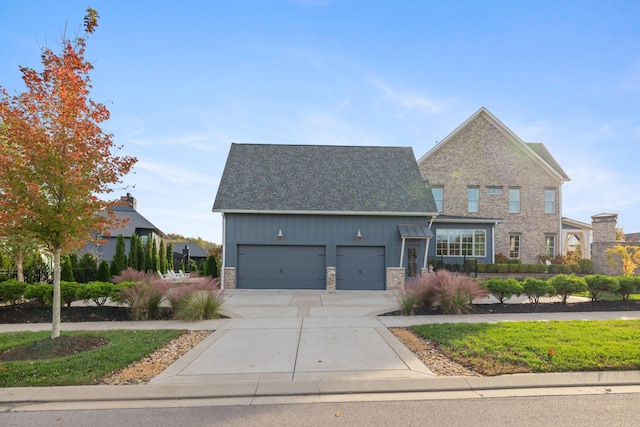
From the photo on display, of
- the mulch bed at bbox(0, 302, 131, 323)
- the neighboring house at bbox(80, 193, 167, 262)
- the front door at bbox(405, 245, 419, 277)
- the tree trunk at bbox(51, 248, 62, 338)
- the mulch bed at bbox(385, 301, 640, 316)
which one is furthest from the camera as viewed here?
the neighboring house at bbox(80, 193, 167, 262)

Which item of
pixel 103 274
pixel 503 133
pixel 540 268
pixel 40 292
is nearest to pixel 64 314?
pixel 40 292

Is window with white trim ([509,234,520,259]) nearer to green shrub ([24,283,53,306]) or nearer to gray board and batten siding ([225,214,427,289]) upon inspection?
gray board and batten siding ([225,214,427,289])

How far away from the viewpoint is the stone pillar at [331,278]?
18.4 metres

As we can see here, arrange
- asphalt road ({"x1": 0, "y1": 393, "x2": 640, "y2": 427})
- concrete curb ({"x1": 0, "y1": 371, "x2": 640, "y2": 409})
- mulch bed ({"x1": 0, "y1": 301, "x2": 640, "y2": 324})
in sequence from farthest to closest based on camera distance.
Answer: mulch bed ({"x1": 0, "y1": 301, "x2": 640, "y2": 324}) < concrete curb ({"x1": 0, "y1": 371, "x2": 640, "y2": 409}) < asphalt road ({"x1": 0, "y1": 393, "x2": 640, "y2": 427})

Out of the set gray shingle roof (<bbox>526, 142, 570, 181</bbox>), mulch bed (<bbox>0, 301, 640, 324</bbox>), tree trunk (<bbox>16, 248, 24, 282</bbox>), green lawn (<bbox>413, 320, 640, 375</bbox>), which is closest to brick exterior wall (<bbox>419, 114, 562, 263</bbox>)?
gray shingle roof (<bbox>526, 142, 570, 181</bbox>)

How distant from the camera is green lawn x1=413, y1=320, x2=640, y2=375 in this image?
19.6 feet

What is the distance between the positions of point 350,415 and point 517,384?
8.25 ft

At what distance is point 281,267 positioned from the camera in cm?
1870

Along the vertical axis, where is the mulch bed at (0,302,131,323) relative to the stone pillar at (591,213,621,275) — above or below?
below

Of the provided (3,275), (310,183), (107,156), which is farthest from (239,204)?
(107,156)

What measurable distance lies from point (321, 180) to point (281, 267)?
16.2 feet

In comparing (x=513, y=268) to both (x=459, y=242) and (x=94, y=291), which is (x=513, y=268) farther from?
(x=94, y=291)

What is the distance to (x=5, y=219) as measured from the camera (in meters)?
7.07

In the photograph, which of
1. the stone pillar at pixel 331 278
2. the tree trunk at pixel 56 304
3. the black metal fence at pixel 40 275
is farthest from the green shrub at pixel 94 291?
the stone pillar at pixel 331 278
